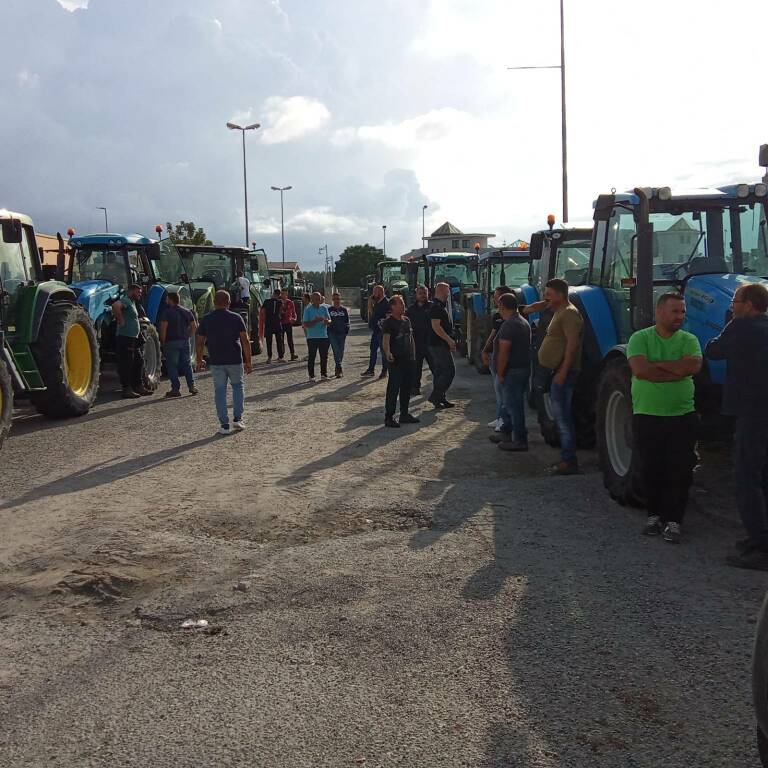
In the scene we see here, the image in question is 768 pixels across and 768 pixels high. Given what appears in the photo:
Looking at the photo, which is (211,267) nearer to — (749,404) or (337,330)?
(337,330)

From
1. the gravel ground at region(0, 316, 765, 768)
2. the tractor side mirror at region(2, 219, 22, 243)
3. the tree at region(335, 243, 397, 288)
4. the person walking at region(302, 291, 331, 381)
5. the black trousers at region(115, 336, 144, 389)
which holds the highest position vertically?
the tree at region(335, 243, 397, 288)

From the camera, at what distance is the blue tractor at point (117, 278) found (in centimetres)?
1332

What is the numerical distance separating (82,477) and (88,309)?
18.6ft

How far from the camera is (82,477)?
7.57 metres

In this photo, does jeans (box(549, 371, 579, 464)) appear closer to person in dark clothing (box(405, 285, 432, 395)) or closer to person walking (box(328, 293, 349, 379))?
person in dark clothing (box(405, 285, 432, 395))

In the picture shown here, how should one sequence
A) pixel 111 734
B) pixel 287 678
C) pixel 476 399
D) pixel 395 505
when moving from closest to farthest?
pixel 111 734 → pixel 287 678 → pixel 395 505 → pixel 476 399

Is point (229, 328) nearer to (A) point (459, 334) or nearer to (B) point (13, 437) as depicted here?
(B) point (13, 437)

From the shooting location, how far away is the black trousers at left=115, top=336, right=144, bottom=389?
12.9 meters

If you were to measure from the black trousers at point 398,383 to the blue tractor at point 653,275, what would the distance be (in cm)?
268

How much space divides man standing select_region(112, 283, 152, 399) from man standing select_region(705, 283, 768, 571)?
9.56m

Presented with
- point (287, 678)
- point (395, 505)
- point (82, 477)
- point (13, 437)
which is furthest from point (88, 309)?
point (287, 678)

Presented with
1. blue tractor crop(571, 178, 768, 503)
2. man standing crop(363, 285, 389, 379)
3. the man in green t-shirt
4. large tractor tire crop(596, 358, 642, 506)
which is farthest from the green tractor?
the man in green t-shirt

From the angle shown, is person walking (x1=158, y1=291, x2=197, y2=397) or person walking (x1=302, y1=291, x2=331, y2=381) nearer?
person walking (x1=158, y1=291, x2=197, y2=397)

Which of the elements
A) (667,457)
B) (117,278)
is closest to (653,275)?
(667,457)
